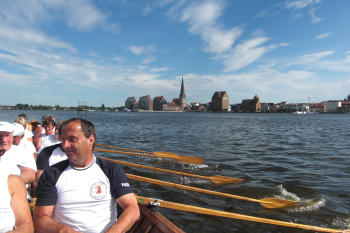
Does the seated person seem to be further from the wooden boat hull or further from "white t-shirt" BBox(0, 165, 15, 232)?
the wooden boat hull

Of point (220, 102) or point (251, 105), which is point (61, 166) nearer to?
point (251, 105)

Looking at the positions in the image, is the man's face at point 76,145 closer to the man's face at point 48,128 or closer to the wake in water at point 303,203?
the man's face at point 48,128

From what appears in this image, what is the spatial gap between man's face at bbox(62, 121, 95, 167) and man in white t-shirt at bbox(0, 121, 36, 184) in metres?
0.72

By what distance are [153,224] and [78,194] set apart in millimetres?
1314

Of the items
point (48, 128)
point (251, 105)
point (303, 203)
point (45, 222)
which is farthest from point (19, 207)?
point (251, 105)

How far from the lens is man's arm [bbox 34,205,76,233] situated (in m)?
2.38

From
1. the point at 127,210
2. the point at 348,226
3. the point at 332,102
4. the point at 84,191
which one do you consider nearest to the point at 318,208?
the point at 348,226

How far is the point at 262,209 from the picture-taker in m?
6.08

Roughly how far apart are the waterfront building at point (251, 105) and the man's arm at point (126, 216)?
18552 centimetres

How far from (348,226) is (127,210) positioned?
5.82 meters

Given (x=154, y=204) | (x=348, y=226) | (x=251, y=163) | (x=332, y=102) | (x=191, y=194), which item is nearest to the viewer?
(x=154, y=204)

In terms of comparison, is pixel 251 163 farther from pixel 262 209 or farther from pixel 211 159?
pixel 262 209

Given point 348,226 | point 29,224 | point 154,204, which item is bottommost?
point 348,226

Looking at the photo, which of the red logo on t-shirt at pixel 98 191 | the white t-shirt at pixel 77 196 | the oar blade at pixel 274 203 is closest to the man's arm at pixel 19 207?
the white t-shirt at pixel 77 196
